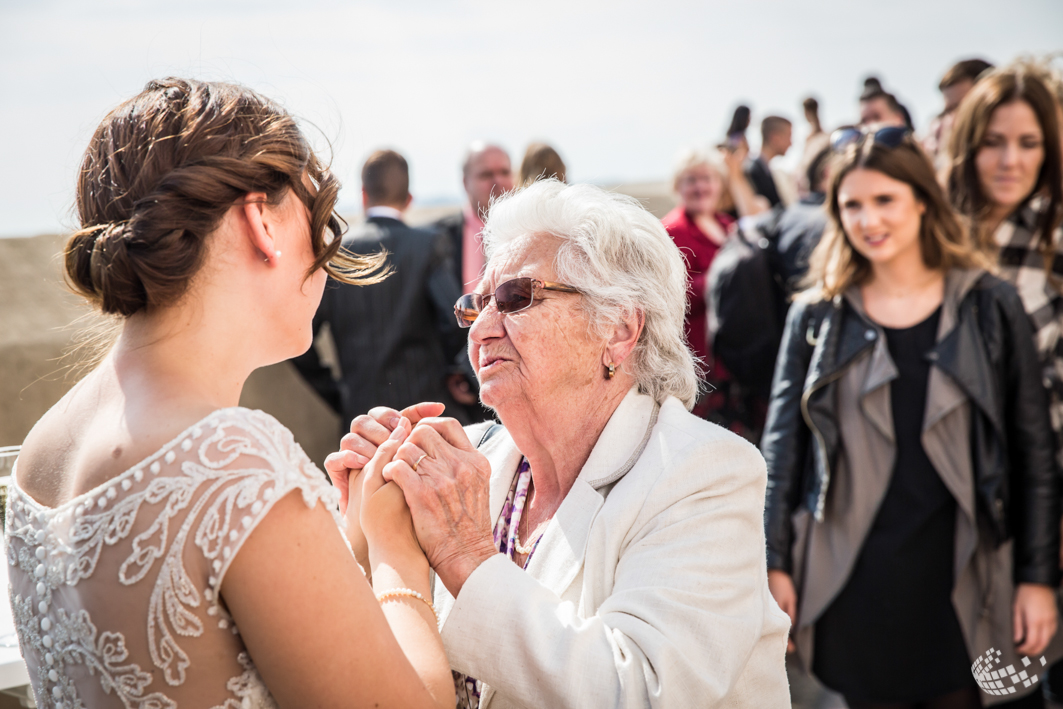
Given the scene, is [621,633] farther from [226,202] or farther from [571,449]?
[226,202]

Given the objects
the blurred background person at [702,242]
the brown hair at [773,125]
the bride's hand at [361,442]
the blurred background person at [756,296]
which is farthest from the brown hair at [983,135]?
the brown hair at [773,125]

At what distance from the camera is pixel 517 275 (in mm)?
2143

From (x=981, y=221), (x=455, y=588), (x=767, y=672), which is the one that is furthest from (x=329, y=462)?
(x=981, y=221)

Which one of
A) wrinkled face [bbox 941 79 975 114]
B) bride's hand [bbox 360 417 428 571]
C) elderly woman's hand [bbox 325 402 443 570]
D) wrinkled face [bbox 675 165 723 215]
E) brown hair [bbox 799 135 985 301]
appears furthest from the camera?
wrinkled face [bbox 941 79 975 114]

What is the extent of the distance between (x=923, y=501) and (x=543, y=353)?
1.69 m

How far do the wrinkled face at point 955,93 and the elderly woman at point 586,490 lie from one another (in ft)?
14.0

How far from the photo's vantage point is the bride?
119cm

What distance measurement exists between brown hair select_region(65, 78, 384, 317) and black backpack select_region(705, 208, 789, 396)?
137 inches

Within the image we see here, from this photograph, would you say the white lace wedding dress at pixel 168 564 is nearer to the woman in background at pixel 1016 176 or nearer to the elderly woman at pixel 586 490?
the elderly woman at pixel 586 490

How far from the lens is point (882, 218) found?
3.19 metres

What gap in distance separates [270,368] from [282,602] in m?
4.09

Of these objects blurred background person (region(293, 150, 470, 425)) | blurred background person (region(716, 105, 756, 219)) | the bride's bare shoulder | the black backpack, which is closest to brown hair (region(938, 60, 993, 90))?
blurred background person (region(716, 105, 756, 219))

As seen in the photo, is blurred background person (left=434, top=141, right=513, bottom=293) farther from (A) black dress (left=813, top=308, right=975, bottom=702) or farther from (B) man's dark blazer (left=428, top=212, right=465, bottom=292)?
(A) black dress (left=813, top=308, right=975, bottom=702)

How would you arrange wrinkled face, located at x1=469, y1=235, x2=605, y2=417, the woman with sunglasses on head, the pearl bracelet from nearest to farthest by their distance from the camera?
1. the pearl bracelet
2. wrinkled face, located at x1=469, y1=235, x2=605, y2=417
3. the woman with sunglasses on head
